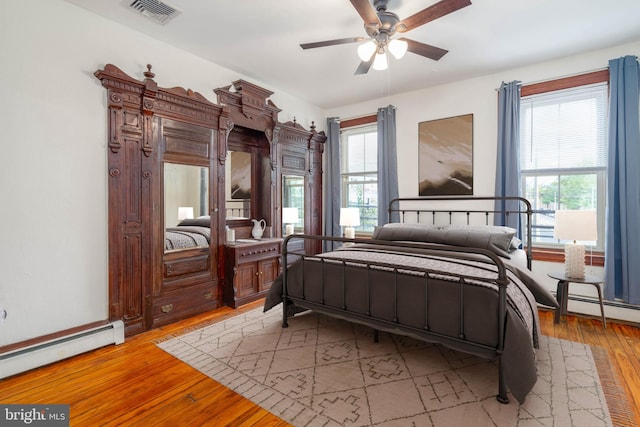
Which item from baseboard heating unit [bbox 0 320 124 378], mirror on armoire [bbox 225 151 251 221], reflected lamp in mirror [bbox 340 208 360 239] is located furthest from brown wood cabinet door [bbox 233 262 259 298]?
reflected lamp in mirror [bbox 340 208 360 239]

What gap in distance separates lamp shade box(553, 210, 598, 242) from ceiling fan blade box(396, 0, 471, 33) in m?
2.25

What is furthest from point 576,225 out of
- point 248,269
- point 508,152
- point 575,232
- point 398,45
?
point 248,269

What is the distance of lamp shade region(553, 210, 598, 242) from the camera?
2869mm

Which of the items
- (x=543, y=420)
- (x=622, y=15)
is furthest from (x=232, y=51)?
(x=543, y=420)

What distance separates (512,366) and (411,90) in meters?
3.83

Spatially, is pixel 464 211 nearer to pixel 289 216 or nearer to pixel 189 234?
pixel 289 216

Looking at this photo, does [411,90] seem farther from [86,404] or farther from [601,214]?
[86,404]

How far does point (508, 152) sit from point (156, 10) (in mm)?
3946

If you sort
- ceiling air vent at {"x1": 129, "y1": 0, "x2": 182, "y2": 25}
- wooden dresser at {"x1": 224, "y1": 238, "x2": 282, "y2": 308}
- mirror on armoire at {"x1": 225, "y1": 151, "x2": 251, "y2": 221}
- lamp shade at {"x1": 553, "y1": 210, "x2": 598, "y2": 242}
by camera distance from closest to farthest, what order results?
ceiling air vent at {"x1": 129, "y1": 0, "x2": 182, "y2": 25} < lamp shade at {"x1": 553, "y1": 210, "x2": 598, "y2": 242} < wooden dresser at {"x1": 224, "y1": 238, "x2": 282, "y2": 308} < mirror on armoire at {"x1": 225, "y1": 151, "x2": 251, "y2": 221}

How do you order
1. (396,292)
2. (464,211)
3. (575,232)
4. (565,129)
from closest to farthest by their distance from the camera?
(396,292)
(575,232)
(565,129)
(464,211)

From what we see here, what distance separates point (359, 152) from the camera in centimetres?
515

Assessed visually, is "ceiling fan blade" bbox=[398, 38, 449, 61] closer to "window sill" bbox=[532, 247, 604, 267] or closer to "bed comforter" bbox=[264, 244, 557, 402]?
"bed comforter" bbox=[264, 244, 557, 402]

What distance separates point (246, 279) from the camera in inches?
148

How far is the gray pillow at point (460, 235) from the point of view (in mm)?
3064
